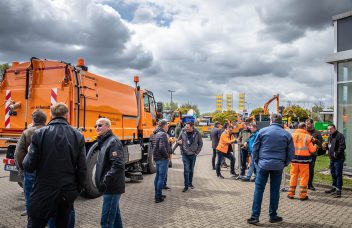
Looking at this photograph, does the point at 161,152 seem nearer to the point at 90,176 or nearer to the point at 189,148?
the point at 189,148

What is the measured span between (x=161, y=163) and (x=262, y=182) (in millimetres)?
2538

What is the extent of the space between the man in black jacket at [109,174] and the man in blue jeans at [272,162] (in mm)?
2656

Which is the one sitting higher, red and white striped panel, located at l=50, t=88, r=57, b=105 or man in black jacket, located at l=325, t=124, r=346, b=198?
red and white striped panel, located at l=50, t=88, r=57, b=105

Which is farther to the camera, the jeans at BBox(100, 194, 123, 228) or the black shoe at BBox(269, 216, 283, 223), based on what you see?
the black shoe at BBox(269, 216, 283, 223)

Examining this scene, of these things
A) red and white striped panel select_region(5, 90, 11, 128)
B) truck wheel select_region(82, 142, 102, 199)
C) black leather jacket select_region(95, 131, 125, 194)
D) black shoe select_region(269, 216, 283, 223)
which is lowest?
black shoe select_region(269, 216, 283, 223)

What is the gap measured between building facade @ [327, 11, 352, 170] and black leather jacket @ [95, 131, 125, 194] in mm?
9804

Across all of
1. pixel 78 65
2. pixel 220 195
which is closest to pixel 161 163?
pixel 220 195

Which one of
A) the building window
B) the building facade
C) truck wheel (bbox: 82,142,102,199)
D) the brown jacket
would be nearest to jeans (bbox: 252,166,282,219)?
truck wheel (bbox: 82,142,102,199)

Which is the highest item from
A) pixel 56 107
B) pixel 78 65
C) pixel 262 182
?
pixel 78 65

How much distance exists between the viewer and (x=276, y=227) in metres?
5.54

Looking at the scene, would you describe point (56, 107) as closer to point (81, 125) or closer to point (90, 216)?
point (90, 216)

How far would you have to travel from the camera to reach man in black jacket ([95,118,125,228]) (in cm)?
414

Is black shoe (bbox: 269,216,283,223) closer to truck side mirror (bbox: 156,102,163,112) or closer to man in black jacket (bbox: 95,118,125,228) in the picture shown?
man in black jacket (bbox: 95,118,125,228)

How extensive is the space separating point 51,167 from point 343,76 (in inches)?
441
